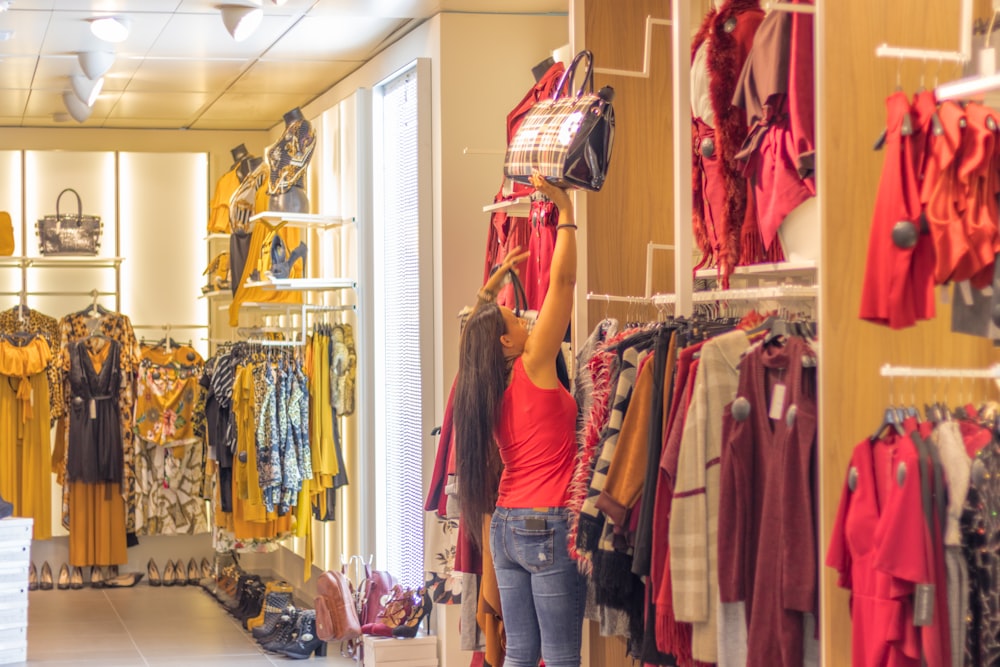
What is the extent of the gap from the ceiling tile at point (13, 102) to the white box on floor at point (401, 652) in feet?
13.8

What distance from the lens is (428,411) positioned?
616 centimetres

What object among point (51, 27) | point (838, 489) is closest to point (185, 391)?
point (51, 27)

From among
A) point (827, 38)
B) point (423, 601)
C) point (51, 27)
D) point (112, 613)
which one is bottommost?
point (112, 613)

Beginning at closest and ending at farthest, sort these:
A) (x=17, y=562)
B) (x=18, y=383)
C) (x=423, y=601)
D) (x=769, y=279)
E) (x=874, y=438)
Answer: (x=874, y=438) < (x=769, y=279) < (x=423, y=601) < (x=17, y=562) < (x=18, y=383)

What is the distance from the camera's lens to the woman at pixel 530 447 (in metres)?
3.91

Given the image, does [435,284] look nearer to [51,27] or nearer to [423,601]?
[423,601]

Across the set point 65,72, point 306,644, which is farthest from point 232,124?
point 306,644

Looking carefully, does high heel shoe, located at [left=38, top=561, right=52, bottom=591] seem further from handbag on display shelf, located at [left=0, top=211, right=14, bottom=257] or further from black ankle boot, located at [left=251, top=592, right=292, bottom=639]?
black ankle boot, located at [left=251, top=592, right=292, bottom=639]

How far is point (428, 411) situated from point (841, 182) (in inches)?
136

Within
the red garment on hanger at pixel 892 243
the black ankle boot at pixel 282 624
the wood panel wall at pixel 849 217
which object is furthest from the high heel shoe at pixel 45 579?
the red garment on hanger at pixel 892 243

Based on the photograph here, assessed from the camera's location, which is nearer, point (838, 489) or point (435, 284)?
point (838, 489)

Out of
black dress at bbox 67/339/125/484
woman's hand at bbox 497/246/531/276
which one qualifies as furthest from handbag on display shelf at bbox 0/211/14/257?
woman's hand at bbox 497/246/531/276

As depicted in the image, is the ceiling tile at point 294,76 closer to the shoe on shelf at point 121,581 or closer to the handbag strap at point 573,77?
the handbag strap at point 573,77

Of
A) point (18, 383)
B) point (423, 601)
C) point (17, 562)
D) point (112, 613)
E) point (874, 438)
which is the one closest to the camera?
point (874, 438)
